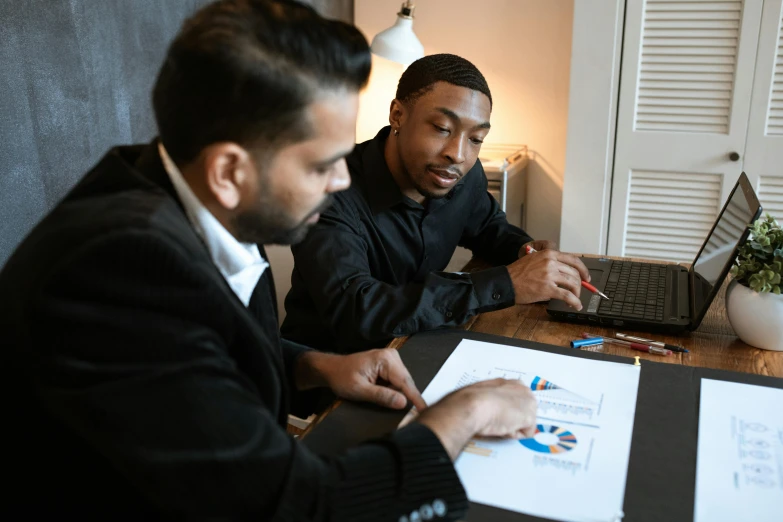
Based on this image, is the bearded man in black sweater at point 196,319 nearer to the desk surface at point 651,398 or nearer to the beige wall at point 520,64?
the desk surface at point 651,398

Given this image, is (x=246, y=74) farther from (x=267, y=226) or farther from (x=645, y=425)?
(x=645, y=425)

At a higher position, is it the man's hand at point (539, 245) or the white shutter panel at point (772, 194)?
the man's hand at point (539, 245)

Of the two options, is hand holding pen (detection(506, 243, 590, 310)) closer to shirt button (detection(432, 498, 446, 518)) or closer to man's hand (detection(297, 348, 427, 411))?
man's hand (detection(297, 348, 427, 411))

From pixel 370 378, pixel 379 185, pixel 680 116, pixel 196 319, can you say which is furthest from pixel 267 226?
pixel 680 116

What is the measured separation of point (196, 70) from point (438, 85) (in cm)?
97

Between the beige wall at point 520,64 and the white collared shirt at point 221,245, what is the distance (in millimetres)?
2340

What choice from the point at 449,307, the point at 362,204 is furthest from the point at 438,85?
the point at 449,307

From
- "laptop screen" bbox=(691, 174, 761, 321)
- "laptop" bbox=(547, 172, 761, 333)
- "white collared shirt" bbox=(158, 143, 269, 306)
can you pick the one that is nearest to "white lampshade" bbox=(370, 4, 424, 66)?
"laptop" bbox=(547, 172, 761, 333)

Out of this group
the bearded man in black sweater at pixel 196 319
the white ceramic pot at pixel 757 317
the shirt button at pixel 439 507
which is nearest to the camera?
the bearded man in black sweater at pixel 196 319

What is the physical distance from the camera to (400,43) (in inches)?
97.0

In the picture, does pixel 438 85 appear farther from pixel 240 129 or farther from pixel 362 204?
pixel 240 129

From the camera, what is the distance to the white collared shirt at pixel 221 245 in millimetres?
811

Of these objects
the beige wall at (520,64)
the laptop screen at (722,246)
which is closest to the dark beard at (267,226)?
the laptop screen at (722,246)

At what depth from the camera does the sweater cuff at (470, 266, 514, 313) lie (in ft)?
4.39
